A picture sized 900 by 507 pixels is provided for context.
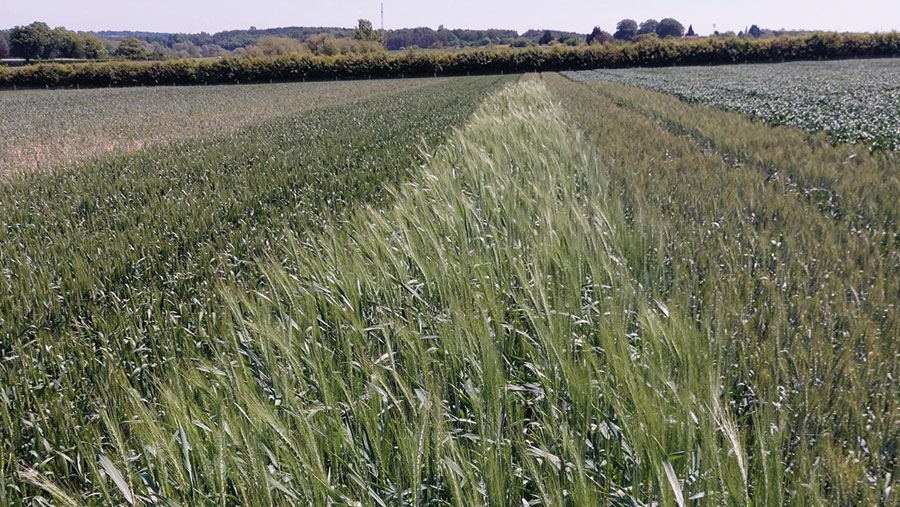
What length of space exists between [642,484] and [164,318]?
2839 millimetres

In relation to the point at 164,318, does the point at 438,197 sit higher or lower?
higher

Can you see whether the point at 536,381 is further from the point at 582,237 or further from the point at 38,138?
the point at 38,138

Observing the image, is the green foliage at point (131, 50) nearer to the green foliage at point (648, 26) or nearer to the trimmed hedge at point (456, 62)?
the trimmed hedge at point (456, 62)

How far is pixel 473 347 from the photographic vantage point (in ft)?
6.64

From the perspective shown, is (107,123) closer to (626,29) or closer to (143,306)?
(143,306)

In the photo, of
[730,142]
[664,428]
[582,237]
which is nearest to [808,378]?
[664,428]

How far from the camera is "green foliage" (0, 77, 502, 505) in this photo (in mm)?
1603

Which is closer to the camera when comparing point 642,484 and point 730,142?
point 642,484

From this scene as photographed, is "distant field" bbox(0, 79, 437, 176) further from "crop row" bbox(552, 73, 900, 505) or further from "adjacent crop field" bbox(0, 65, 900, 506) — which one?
"crop row" bbox(552, 73, 900, 505)

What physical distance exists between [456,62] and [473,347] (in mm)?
59445

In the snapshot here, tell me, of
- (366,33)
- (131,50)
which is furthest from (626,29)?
(131,50)

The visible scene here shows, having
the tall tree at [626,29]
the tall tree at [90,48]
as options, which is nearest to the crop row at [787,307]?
the tall tree at [90,48]

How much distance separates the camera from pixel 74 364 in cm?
280

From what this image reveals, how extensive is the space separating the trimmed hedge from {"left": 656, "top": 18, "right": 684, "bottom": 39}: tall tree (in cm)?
10757
